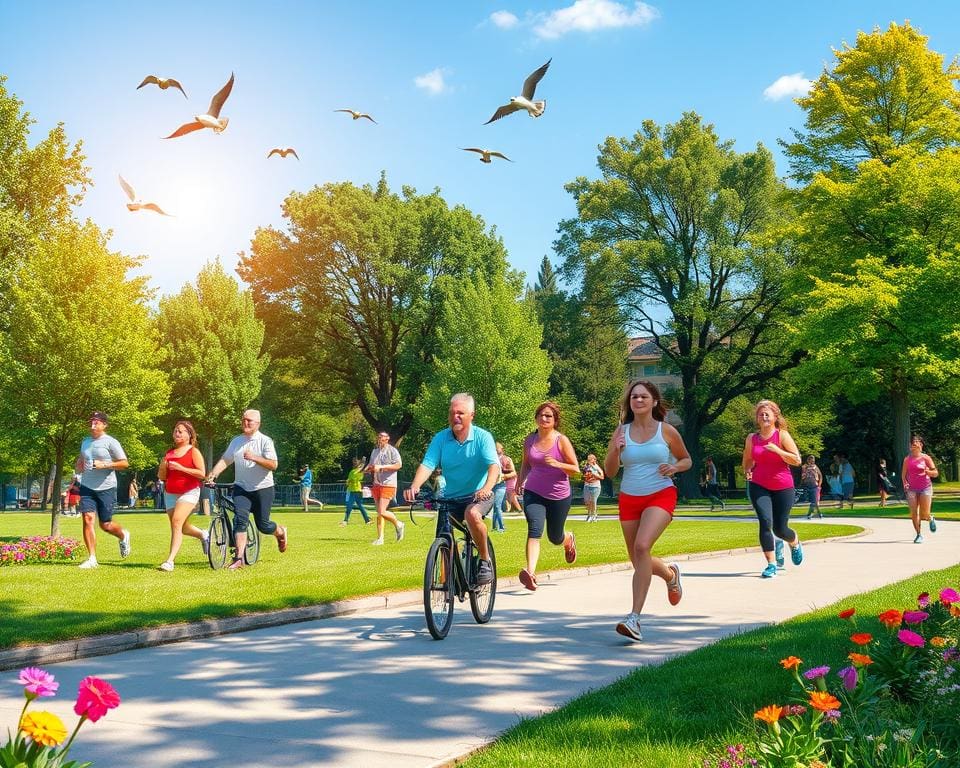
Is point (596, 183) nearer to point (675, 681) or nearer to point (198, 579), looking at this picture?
point (198, 579)

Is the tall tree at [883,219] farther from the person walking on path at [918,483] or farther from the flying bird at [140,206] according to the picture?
the flying bird at [140,206]

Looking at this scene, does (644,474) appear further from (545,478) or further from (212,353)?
(212,353)

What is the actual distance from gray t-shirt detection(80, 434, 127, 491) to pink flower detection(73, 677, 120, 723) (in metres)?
10.8

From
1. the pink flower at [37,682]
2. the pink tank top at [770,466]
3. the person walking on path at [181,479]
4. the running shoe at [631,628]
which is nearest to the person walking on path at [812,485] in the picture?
the pink tank top at [770,466]

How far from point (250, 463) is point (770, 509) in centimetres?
642

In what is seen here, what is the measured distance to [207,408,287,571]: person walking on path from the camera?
1238 cm

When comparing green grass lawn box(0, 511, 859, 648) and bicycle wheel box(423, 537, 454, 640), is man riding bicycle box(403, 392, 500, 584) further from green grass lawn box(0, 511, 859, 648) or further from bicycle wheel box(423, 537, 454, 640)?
green grass lawn box(0, 511, 859, 648)

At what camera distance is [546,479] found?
407 inches

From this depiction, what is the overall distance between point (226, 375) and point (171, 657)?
37187 mm

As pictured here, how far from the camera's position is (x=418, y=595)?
400 inches

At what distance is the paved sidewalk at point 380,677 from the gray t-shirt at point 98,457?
536 cm

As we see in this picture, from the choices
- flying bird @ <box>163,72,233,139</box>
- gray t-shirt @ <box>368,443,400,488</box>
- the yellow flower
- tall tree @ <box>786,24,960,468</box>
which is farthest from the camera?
tall tree @ <box>786,24,960,468</box>

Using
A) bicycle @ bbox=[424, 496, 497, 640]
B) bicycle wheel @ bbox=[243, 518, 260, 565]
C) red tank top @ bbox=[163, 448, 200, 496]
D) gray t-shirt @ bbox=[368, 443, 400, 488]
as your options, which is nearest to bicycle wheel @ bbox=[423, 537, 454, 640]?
bicycle @ bbox=[424, 496, 497, 640]

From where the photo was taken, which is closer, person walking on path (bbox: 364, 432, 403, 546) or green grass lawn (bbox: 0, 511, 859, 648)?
green grass lawn (bbox: 0, 511, 859, 648)
